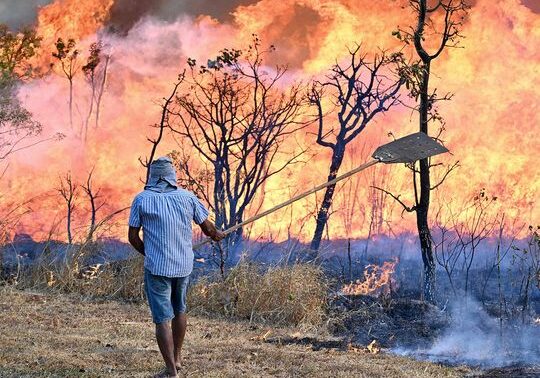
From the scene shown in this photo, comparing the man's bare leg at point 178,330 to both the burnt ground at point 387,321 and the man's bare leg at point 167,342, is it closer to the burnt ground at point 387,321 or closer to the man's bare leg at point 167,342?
the man's bare leg at point 167,342

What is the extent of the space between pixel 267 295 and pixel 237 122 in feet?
19.0

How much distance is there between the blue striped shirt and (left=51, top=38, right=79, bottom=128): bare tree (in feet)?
42.5

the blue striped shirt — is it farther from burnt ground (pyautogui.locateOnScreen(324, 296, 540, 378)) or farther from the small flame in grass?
the small flame in grass

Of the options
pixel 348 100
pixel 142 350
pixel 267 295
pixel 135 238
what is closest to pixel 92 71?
pixel 348 100

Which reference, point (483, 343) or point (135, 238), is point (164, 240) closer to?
point (135, 238)

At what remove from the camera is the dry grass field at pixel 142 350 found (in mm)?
7191

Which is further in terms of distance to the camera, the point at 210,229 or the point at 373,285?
the point at 373,285

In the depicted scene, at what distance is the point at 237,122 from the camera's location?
16.2 metres

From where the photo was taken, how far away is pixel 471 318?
1113 centimetres

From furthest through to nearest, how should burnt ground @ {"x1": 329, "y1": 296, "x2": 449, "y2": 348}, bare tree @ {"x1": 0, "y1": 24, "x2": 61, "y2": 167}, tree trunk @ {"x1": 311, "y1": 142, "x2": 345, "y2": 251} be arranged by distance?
bare tree @ {"x1": 0, "y1": 24, "x2": 61, "y2": 167} < tree trunk @ {"x1": 311, "y1": 142, "x2": 345, "y2": 251} < burnt ground @ {"x1": 329, "y1": 296, "x2": 449, "y2": 348}

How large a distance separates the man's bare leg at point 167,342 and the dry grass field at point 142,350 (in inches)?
16.1

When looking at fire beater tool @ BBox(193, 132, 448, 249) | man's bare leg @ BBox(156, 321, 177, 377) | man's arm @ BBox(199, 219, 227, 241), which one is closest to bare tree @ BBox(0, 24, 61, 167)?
fire beater tool @ BBox(193, 132, 448, 249)

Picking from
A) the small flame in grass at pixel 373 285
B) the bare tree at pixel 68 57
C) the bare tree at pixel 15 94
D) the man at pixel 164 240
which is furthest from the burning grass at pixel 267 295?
the bare tree at pixel 68 57

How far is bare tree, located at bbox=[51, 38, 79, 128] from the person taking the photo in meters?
18.4
